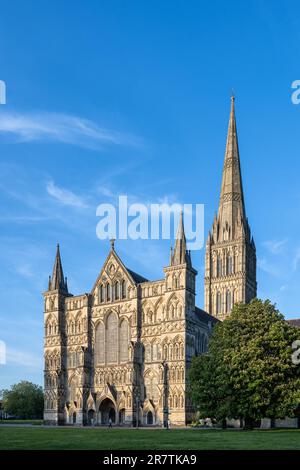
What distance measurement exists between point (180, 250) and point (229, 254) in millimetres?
35547

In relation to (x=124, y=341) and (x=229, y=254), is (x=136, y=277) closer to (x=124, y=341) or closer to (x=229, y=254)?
(x=124, y=341)

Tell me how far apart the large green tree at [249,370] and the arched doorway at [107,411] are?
82.5 ft

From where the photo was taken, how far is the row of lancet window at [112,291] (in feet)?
282

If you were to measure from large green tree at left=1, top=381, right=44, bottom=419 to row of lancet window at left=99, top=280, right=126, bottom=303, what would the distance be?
39.5 metres

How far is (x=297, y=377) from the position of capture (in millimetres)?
57938

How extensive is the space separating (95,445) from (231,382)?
28.2 metres

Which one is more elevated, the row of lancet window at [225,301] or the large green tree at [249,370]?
the row of lancet window at [225,301]

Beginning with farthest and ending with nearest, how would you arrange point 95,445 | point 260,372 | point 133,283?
point 133,283 → point 260,372 → point 95,445

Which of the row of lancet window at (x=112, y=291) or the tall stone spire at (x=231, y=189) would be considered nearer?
the row of lancet window at (x=112, y=291)

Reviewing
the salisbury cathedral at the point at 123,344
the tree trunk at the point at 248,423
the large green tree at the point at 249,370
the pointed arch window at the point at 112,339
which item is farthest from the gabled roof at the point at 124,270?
the tree trunk at the point at 248,423

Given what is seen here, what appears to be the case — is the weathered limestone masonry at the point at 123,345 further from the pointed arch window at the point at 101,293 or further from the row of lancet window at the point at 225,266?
the row of lancet window at the point at 225,266

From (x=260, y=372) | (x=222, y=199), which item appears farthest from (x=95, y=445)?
(x=222, y=199)

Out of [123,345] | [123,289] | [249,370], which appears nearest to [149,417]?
[123,345]
